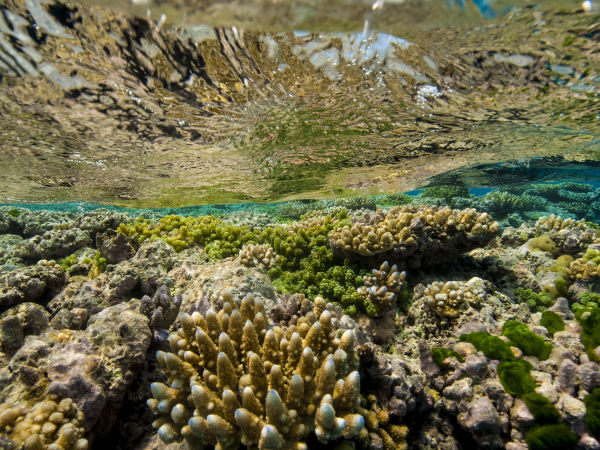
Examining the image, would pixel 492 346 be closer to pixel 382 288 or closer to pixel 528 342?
pixel 528 342

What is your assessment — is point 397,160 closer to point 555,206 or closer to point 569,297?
point 569,297

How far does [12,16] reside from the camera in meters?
4.10

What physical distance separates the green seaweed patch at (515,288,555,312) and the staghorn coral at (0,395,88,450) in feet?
26.3

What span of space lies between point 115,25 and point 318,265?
582 centimetres

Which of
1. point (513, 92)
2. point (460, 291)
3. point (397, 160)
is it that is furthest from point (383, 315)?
point (397, 160)

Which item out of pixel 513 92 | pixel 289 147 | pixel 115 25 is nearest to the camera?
pixel 115 25

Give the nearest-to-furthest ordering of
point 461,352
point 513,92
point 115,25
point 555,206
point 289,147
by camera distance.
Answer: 1. point 461,352
2. point 115,25
3. point 513,92
4. point 289,147
5. point 555,206

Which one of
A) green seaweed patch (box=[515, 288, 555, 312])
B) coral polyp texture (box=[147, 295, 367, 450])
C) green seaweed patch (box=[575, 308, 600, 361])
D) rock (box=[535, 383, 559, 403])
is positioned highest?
coral polyp texture (box=[147, 295, 367, 450])

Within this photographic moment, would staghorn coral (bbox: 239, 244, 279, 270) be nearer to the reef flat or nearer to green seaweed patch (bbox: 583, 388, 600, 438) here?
the reef flat

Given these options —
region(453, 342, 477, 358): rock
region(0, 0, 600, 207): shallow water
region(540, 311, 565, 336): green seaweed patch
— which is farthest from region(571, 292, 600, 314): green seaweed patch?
region(0, 0, 600, 207): shallow water

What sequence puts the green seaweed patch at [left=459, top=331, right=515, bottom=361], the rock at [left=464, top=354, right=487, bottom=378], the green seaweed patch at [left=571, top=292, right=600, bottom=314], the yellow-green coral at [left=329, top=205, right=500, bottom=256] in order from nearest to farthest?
the rock at [left=464, top=354, right=487, bottom=378] < the green seaweed patch at [left=459, top=331, right=515, bottom=361] < the green seaweed patch at [left=571, top=292, right=600, bottom=314] < the yellow-green coral at [left=329, top=205, right=500, bottom=256]

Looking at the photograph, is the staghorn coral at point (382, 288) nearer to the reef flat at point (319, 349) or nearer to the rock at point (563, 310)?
the reef flat at point (319, 349)

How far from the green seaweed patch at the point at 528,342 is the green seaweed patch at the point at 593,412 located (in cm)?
83

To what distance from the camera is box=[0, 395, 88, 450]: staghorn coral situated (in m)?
2.41
